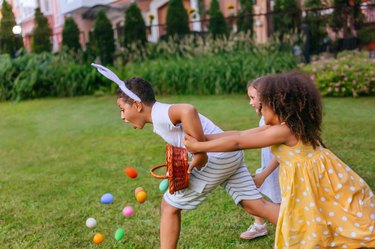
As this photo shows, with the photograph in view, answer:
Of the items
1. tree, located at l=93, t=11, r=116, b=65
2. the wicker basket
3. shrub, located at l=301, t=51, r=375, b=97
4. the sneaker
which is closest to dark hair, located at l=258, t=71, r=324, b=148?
the wicker basket

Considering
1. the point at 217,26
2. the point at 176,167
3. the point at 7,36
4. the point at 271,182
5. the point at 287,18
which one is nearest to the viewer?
the point at 176,167

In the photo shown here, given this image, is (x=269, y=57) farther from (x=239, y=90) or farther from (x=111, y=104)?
(x=111, y=104)

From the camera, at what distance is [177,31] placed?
13609mm

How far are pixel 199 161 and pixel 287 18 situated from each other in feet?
35.7

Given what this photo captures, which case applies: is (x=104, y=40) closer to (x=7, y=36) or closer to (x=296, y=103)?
(x=7, y=36)

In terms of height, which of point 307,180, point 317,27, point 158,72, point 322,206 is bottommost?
point 322,206

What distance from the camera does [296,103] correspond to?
2.26 m

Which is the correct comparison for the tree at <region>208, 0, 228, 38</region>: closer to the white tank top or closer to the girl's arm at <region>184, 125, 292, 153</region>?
the white tank top

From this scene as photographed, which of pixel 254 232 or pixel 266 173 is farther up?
pixel 266 173

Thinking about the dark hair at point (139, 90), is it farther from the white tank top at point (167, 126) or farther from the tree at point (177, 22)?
the tree at point (177, 22)

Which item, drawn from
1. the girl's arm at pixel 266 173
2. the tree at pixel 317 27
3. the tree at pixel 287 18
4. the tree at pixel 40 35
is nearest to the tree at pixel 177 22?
the tree at pixel 287 18

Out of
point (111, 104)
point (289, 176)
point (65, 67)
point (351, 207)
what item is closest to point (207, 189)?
point (289, 176)

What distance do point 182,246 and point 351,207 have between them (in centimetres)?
124

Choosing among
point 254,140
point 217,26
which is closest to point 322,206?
point 254,140
